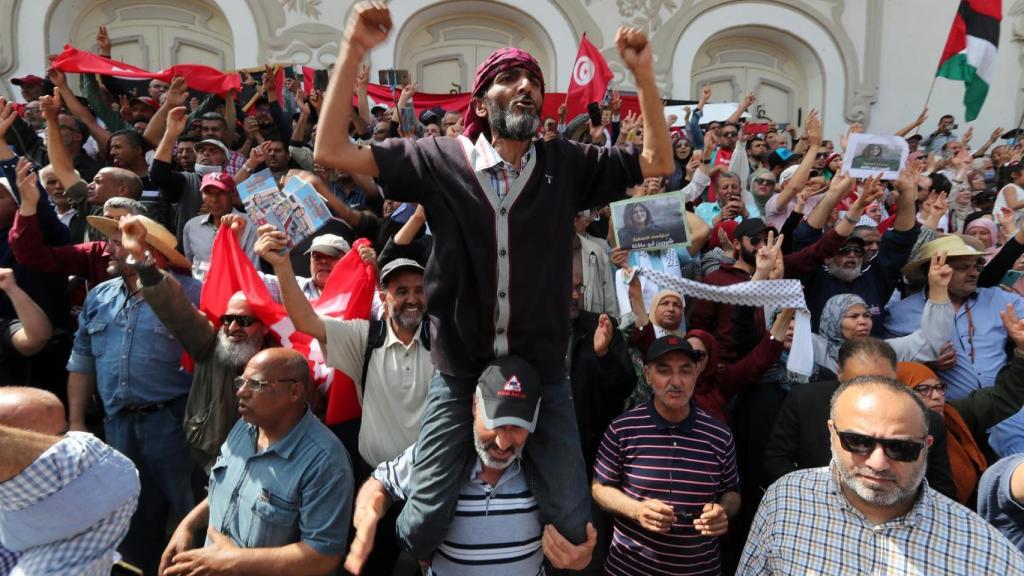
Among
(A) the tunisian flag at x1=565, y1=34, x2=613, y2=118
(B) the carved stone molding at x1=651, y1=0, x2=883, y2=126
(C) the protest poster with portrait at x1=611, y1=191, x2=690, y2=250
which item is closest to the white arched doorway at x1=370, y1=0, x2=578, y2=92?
(B) the carved stone molding at x1=651, y1=0, x2=883, y2=126

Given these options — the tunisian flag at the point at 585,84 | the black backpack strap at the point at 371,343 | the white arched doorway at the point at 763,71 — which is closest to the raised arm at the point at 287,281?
the black backpack strap at the point at 371,343

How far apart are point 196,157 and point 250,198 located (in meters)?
2.24

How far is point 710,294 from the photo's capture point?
434 centimetres

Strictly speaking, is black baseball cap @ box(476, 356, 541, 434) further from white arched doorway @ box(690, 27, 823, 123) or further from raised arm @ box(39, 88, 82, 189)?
white arched doorway @ box(690, 27, 823, 123)

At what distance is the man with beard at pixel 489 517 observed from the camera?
2424 mm

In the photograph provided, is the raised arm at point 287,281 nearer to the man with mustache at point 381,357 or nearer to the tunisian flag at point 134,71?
the man with mustache at point 381,357

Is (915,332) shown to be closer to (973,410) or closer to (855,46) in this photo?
(973,410)

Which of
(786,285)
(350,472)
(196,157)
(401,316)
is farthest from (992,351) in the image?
(196,157)

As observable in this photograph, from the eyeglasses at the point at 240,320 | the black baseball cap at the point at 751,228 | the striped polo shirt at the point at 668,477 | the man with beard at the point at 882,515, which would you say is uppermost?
the black baseball cap at the point at 751,228

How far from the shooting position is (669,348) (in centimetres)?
344

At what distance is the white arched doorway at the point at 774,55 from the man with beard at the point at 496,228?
1375cm

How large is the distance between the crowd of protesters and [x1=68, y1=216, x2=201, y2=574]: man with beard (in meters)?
0.02

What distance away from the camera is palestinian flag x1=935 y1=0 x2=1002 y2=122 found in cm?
Answer: 833

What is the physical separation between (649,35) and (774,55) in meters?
3.68
